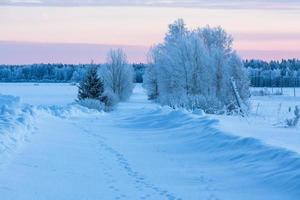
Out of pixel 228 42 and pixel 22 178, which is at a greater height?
pixel 228 42

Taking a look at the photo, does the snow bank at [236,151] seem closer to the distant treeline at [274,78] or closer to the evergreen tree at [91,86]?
the evergreen tree at [91,86]

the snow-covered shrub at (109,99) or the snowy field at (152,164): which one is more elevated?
the snowy field at (152,164)

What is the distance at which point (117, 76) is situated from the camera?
75.3 metres

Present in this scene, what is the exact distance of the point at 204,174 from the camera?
422 inches

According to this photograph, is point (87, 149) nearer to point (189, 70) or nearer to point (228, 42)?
point (189, 70)

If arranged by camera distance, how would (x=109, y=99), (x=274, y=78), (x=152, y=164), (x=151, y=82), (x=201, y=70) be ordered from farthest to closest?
(x=274, y=78) < (x=151, y=82) < (x=109, y=99) < (x=201, y=70) < (x=152, y=164)

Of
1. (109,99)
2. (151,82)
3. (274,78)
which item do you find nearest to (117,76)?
(151,82)

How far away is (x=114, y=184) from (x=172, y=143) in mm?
6308

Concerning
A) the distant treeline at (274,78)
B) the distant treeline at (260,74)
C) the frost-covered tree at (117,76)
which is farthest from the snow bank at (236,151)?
the distant treeline at (274,78)

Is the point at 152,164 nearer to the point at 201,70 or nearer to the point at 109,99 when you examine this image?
the point at 201,70

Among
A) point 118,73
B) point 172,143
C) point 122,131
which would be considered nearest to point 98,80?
point 118,73

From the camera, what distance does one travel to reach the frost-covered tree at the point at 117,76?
7481 cm

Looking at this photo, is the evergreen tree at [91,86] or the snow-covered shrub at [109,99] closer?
the evergreen tree at [91,86]

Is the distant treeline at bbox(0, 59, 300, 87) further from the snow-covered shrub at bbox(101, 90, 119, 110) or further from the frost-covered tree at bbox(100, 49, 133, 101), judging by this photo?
the snow-covered shrub at bbox(101, 90, 119, 110)
